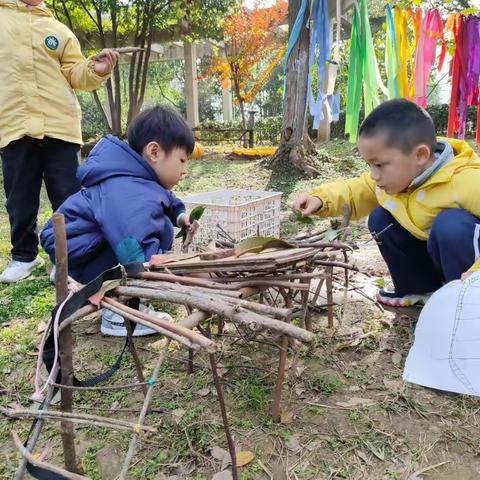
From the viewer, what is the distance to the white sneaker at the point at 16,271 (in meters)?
2.83

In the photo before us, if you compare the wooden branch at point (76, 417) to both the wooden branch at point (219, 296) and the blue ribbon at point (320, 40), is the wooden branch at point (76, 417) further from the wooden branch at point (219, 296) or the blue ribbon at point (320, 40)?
the blue ribbon at point (320, 40)

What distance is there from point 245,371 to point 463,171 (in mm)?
1217

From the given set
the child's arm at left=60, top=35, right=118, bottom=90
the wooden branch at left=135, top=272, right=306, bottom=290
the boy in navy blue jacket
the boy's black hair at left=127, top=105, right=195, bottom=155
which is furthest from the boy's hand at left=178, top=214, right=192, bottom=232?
the child's arm at left=60, top=35, right=118, bottom=90

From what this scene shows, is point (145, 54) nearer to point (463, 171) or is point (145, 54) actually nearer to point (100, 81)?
point (100, 81)

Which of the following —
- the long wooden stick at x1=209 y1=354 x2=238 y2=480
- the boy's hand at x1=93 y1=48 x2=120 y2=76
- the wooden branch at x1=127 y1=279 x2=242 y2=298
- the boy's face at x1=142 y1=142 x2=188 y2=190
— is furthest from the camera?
the boy's hand at x1=93 y1=48 x2=120 y2=76

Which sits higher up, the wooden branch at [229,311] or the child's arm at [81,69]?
the child's arm at [81,69]

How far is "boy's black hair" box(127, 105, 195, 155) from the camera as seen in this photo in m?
1.88

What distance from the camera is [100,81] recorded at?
2.67 metres

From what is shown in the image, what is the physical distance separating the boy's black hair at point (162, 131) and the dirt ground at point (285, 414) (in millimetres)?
837

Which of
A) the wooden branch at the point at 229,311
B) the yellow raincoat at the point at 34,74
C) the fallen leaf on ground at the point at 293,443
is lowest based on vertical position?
the fallen leaf on ground at the point at 293,443

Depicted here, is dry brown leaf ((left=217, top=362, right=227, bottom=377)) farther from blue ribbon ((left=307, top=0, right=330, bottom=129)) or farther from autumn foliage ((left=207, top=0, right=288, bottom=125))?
autumn foliage ((left=207, top=0, right=288, bottom=125))

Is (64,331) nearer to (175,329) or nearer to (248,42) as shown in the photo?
(175,329)

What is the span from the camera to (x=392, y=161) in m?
1.92

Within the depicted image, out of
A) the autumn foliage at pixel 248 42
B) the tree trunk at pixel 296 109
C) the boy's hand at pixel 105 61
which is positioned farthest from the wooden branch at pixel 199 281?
the autumn foliage at pixel 248 42
